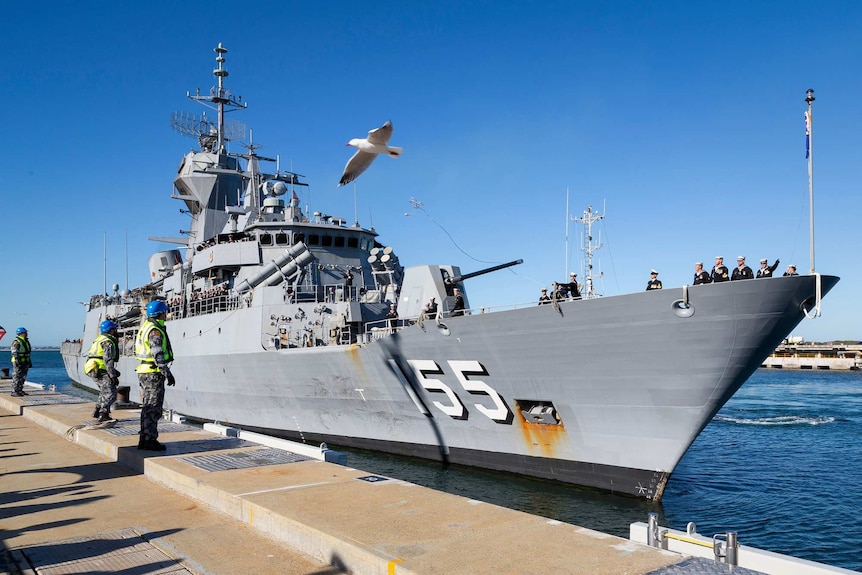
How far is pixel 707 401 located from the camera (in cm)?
911

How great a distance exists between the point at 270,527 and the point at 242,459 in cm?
237

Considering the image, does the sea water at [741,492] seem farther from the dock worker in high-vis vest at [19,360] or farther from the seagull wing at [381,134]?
the dock worker in high-vis vest at [19,360]

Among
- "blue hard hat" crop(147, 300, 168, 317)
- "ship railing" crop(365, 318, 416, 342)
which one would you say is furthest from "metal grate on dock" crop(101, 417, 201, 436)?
"ship railing" crop(365, 318, 416, 342)

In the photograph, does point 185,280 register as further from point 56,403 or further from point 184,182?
point 56,403

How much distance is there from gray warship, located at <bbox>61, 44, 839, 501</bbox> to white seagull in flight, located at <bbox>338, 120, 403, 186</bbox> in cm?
314

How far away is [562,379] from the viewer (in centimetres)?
1023

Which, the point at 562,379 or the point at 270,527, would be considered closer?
the point at 270,527

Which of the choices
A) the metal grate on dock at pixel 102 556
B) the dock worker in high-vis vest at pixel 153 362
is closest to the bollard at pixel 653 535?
the metal grate on dock at pixel 102 556

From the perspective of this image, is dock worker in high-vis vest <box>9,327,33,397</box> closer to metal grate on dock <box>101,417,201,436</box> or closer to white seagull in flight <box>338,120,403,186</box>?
metal grate on dock <box>101,417,201,436</box>

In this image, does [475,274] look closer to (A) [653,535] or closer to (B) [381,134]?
(B) [381,134]

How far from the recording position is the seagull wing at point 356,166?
999cm

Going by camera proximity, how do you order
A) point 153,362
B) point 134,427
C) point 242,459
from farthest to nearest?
point 134,427, point 153,362, point 242,459

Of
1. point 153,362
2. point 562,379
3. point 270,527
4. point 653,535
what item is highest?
point 153,362

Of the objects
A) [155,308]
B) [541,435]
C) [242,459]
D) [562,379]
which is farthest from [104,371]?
[541,435]
